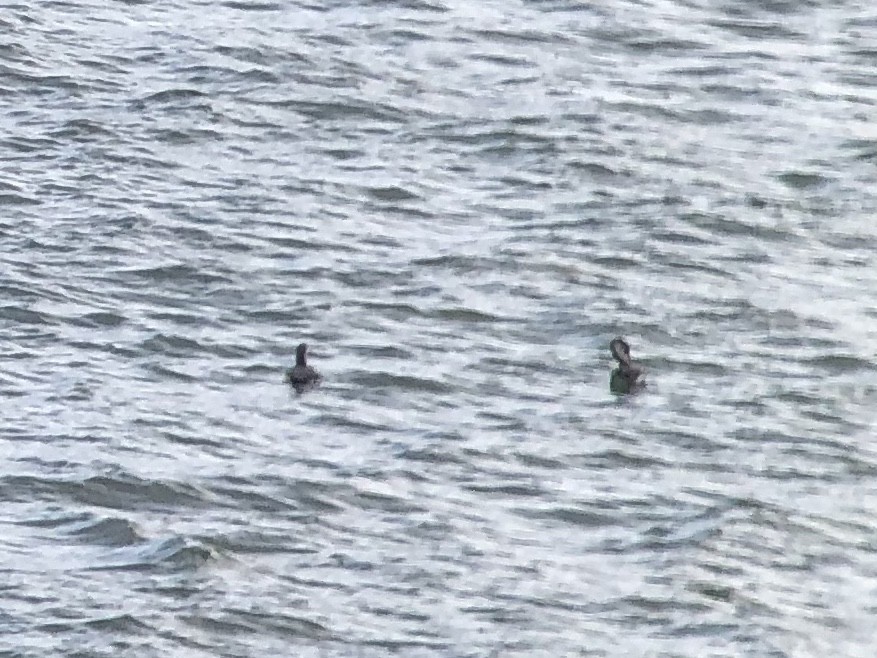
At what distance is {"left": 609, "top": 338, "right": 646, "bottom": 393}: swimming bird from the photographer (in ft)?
53.9

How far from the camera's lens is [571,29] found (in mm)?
24547

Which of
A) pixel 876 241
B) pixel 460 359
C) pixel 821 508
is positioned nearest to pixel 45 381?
pixel 460 359

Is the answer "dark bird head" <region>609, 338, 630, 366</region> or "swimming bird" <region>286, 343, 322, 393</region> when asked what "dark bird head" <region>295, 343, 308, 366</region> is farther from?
"dark bird head" <region>609, 338, 630, 366</region>

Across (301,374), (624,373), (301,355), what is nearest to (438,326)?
(301,355)

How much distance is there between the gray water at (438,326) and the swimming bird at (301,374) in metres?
0.10

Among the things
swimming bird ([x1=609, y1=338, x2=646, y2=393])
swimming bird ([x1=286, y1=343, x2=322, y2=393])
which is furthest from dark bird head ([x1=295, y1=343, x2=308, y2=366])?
swimming bird ([x1=609, y1=338, x2=646, y2=393])

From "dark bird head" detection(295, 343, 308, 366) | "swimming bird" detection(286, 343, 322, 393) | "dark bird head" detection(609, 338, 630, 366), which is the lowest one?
"swimming bird" detection(286, 343, 322, 393)

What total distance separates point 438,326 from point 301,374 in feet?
6.22

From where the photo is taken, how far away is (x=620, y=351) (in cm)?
1658

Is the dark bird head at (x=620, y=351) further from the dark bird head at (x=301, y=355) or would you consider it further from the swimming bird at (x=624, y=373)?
the dark bird head at (x=301, y=355)

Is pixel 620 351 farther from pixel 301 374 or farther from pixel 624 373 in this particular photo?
pixel 301 374

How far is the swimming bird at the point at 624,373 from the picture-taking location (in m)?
16.4

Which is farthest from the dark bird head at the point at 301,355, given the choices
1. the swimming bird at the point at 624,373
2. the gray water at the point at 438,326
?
the swimming bird at the point at 624,373

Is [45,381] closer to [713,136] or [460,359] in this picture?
[460,359]
